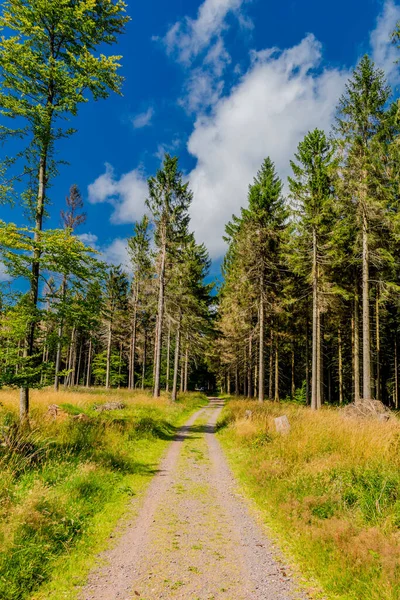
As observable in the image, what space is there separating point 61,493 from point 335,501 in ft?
17.0

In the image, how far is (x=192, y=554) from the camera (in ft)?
16.7

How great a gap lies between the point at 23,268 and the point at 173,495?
737 cm

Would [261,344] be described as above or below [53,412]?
above

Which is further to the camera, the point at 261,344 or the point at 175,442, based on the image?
the point at 261,344

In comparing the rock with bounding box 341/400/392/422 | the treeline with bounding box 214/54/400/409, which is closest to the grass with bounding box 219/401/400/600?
the rock with bounding box 341/400/392/422

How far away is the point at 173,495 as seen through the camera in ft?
25.3

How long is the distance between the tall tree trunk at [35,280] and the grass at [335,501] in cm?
686

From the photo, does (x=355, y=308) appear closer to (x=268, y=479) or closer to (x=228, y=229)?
(x=268, y=479)

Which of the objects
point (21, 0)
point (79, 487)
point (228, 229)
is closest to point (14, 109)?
point (21, 0)

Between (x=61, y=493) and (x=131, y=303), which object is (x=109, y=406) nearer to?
(x=61, y=493)

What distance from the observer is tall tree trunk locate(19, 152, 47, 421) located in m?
9.47

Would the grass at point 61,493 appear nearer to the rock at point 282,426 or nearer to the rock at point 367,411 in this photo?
the rock at point 282,426

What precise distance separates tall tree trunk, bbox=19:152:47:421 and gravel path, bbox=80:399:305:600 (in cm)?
493

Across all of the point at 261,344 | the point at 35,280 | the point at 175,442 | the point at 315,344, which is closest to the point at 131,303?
the point at 261,344
